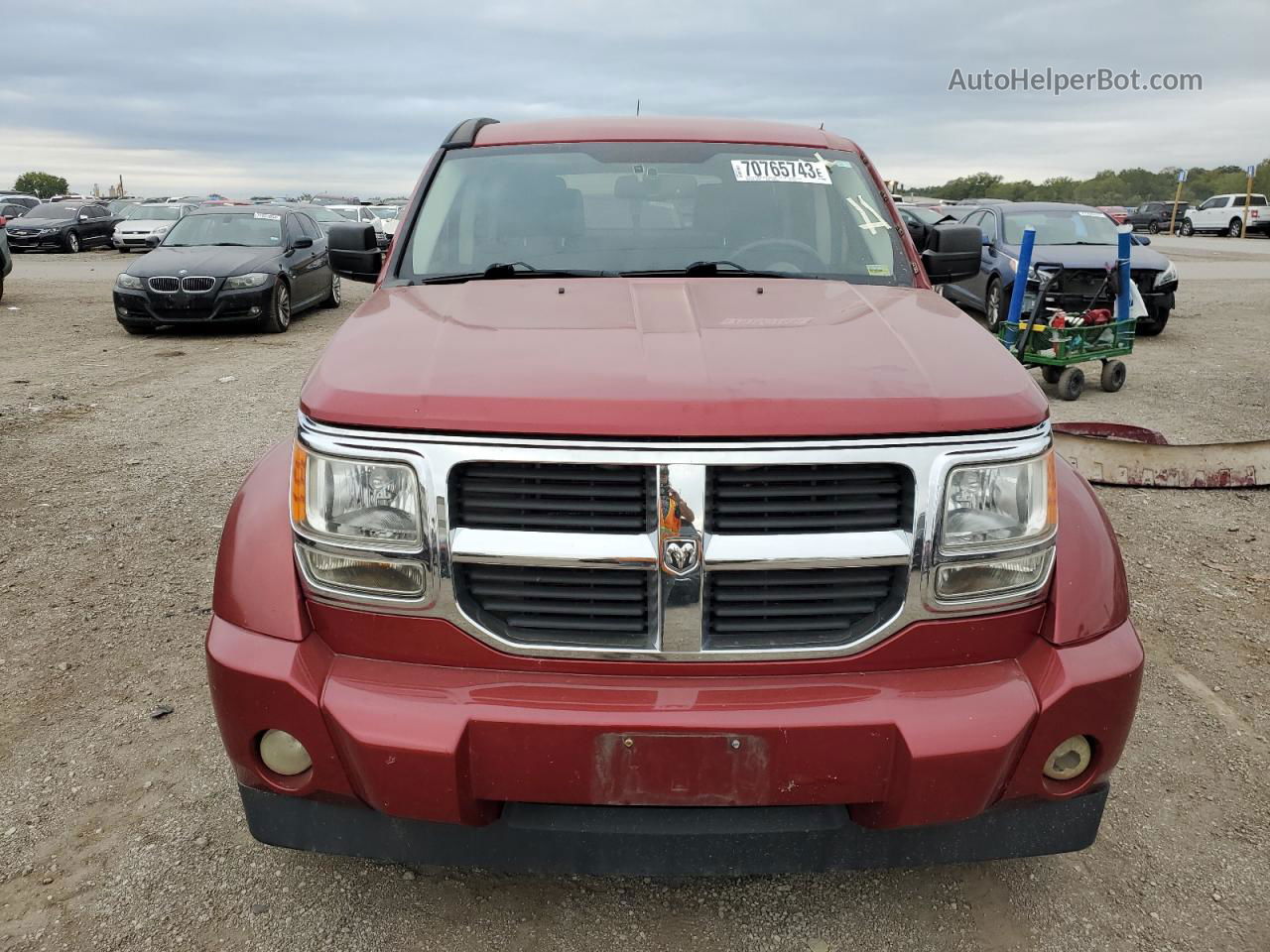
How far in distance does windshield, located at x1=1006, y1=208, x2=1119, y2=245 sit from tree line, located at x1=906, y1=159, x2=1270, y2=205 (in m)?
54.5

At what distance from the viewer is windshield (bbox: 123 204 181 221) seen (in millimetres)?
25969

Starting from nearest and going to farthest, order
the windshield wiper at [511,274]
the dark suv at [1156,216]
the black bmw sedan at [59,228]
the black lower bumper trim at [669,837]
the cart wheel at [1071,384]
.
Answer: the black lower bumper trim at [669,837] < the windshield wiper at [511,274] < the cart wheel at [1071,384] < the black bmw sedan at [59,228] < the dark suv at [1156,216]

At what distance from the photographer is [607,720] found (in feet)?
6.30

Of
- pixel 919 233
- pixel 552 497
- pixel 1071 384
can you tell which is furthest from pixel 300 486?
pixel 1071 384

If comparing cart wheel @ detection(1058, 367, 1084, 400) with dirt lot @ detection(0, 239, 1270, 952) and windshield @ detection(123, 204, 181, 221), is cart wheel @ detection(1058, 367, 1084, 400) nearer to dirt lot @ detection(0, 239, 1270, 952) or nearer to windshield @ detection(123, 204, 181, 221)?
dirt lot @ detection(0, 239, 1270, 952)

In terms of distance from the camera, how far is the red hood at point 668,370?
6.35 feet

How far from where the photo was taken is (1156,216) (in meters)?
46.2

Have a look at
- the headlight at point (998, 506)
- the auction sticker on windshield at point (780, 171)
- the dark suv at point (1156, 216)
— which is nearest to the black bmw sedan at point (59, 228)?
the auction sticker on windshield at point (780, 171)

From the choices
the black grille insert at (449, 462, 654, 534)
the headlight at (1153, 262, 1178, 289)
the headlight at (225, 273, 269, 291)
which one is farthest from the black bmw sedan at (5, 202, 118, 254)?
the black grille insert at (449, 462, 654, 534)

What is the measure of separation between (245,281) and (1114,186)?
79.4 meters

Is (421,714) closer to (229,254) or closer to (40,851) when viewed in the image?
(40,851)

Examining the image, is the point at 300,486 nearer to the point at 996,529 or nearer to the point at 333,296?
the point at 996,529

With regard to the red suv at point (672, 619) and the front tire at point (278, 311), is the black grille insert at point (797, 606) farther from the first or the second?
the front tire at point (278, 311)

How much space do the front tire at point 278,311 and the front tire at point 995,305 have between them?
888 centimetres
